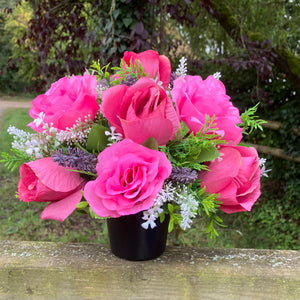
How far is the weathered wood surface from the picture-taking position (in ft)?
3.36

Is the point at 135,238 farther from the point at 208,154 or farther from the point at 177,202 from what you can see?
the point at 208,154

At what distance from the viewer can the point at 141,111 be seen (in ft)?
3.14

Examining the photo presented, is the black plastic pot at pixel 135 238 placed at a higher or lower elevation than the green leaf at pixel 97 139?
lower

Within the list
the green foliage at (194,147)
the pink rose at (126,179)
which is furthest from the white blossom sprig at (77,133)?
the green foliage at (194,147)

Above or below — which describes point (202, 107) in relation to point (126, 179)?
above

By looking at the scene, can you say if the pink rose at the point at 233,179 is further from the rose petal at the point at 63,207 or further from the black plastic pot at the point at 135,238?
the rose petal at the point at 63,207

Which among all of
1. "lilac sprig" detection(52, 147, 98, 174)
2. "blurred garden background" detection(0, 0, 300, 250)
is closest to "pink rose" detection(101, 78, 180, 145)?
"lilac sprig" detection(52, 147, 98, 174)

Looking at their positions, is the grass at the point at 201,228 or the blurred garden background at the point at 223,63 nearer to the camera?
the blurred garden background at the point at 223,63

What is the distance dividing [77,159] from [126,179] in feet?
0.46

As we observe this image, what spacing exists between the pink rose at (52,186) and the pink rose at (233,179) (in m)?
0.36

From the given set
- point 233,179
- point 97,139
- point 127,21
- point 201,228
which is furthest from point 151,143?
point 201,228

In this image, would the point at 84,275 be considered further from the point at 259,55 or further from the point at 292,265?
the point at 259,55

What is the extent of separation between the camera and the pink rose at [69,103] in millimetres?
991

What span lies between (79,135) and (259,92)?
306 cm
